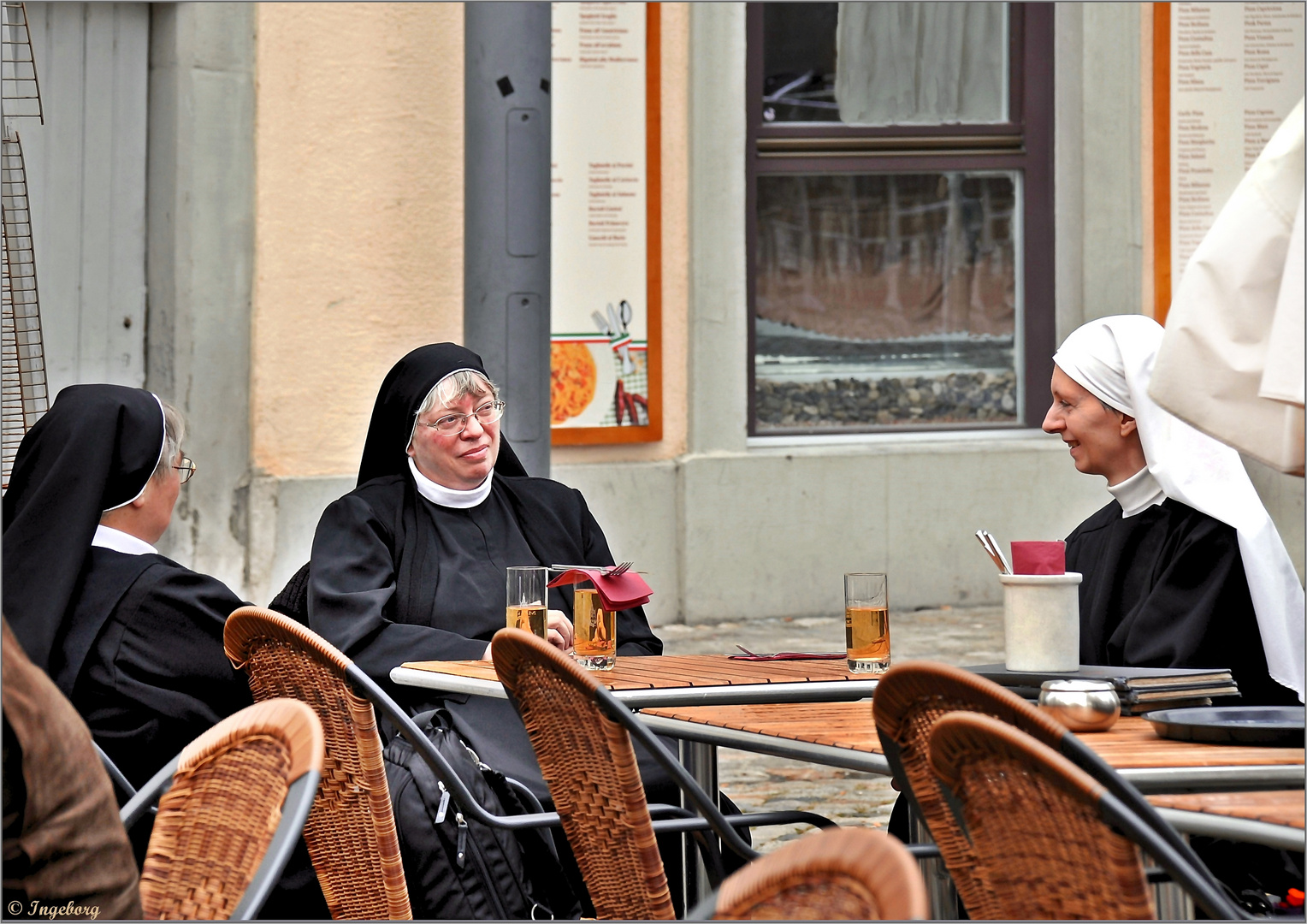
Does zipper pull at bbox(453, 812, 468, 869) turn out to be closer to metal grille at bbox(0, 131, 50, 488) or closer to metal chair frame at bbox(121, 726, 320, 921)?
metal chair frame at bbox(121, 726, 320, 921)

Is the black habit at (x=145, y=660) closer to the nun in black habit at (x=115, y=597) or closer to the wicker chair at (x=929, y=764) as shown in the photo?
the nun in black habit at (x=115, y=597)

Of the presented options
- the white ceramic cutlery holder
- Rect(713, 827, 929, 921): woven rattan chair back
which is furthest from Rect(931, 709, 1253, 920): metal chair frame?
the white ceramic cutlery holder

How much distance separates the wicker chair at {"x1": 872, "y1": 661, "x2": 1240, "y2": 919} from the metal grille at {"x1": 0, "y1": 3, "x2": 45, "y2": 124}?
5494 millimetres

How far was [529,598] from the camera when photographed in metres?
3.41

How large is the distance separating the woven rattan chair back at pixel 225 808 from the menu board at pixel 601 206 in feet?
19.9

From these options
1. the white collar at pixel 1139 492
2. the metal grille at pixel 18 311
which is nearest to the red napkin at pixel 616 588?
the white collar at pixel 1139 492

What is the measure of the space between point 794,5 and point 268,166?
2.98 metres

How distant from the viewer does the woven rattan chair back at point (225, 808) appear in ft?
6.11

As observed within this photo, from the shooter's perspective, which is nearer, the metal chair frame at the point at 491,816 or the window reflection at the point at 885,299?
the metal chair frame at the point at 491,816

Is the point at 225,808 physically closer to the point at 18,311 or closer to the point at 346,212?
the point at 18,311

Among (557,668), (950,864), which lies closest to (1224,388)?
(950,864)

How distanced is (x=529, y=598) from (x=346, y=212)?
4593mm

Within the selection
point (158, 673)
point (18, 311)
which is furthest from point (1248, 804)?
point (18, 311)

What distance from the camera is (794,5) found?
8.81m
